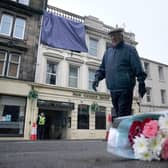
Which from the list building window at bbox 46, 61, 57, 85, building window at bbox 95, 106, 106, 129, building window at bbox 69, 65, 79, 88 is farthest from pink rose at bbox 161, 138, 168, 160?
building window at bbox 95, 106, 106, 129

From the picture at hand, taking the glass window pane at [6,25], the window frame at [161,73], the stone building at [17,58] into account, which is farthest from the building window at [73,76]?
the window frame at [161,73]

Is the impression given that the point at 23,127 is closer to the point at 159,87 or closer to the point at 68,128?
the point at 68,128

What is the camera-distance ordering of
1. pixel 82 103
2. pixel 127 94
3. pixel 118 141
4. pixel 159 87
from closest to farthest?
pixel 118 141
pixel 127 94
pixel 82 103
pixel 159 87

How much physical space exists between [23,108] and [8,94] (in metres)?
1.20

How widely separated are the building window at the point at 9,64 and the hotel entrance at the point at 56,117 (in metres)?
2.43

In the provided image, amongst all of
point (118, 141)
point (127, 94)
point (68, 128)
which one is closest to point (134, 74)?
point (127, 94)

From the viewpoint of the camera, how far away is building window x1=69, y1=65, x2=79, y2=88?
12875 mm

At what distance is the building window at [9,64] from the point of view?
34.8 feet

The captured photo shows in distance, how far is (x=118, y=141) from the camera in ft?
4.47

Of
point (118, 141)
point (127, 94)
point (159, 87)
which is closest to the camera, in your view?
point (118, 141)

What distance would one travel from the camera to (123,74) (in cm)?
231

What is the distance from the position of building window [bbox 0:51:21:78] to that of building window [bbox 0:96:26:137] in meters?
1.43

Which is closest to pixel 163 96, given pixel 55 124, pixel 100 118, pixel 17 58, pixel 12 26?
pixel 100 118

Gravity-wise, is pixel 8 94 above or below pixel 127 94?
above
